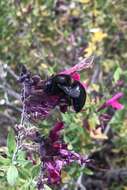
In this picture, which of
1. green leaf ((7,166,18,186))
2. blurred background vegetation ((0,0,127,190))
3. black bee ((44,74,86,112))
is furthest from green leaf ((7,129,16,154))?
blurred background vegetation ((0,0,127,190))

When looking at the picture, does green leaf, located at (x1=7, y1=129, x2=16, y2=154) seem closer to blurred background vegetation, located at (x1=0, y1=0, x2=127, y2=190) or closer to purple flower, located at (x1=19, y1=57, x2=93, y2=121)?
purple flower, located at (x1=19, y1=57, x2=93, y2=121)

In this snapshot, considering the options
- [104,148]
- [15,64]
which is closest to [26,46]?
[15,64]

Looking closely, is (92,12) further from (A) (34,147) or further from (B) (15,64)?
(A) (34,147)

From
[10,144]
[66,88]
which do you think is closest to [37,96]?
[66,88]

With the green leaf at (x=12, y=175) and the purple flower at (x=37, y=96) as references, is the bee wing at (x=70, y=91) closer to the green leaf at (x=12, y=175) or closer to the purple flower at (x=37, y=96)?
the purple flower at (x=37, y=96)

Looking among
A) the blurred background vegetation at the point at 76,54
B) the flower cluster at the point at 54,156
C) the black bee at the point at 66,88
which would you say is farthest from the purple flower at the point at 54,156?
the blurred background vegetation at the point at 76,54
